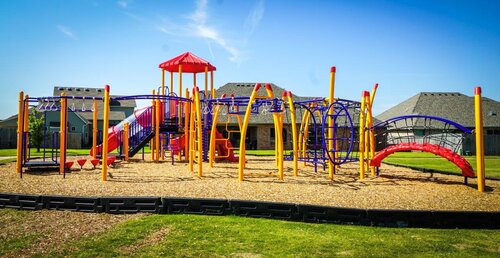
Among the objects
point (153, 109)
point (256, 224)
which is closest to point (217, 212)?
point (256, 224)

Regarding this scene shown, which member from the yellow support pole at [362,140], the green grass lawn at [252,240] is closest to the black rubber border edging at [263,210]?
the green grass lawn at [252,240]

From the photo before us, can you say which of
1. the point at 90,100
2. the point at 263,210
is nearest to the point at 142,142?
the point at 263,210

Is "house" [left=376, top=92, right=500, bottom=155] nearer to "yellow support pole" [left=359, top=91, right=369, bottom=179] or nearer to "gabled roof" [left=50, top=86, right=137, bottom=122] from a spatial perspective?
"yellow support pole" [left=359, top=91, right=369, bottom=179]

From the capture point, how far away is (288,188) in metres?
10.5

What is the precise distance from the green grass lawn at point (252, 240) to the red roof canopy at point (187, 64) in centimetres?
1457

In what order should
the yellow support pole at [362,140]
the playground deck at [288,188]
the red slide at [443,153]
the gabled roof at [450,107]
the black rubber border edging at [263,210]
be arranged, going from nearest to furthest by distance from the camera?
the black rubber border edging at [263,210] < the playground deck at [288,188] < the red slide at [443,153] < the yellow support pole at [362,140] < the gabled roof at [450,107]

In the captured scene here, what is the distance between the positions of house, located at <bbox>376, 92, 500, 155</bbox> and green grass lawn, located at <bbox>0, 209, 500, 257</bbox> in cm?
3703

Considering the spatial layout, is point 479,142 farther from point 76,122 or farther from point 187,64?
point 76,122

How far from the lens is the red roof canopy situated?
2059cm

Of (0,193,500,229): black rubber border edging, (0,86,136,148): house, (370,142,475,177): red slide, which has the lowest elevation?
(0,193,500,229): black rubber border edging

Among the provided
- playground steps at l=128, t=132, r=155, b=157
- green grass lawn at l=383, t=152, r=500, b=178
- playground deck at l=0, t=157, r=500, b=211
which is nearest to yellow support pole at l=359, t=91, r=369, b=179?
playground deck at l=0, t=157, r=500, b=211

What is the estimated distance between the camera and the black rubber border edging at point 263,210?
22.5ft

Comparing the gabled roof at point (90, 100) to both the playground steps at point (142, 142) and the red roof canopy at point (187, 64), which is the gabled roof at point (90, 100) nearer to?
the red roof canopy at point (187, 64)

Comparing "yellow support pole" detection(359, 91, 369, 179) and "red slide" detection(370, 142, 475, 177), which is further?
"yellow support pole" detection(359, 91, 369, 179)
